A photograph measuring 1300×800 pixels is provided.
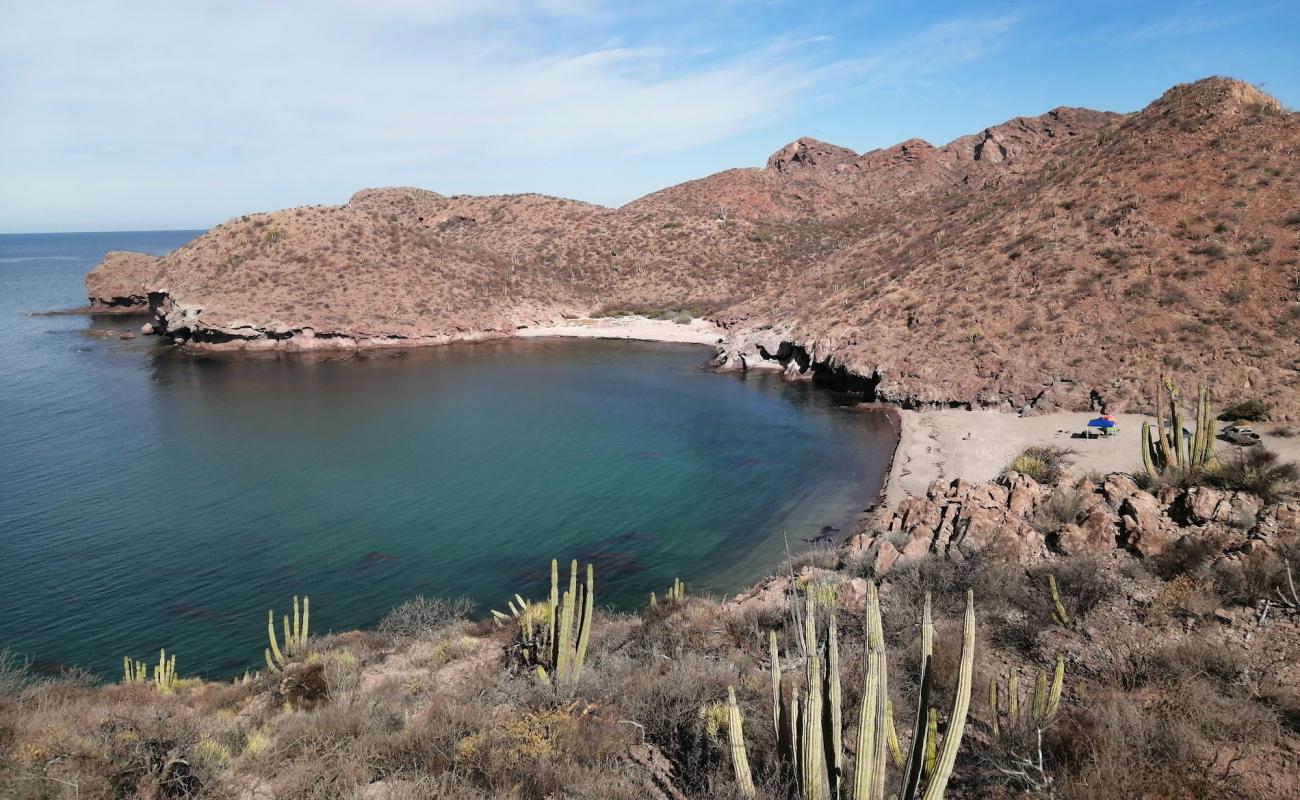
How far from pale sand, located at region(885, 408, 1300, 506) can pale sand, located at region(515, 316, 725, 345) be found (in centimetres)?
2896

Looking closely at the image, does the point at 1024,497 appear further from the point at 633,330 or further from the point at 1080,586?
the point at 633,330

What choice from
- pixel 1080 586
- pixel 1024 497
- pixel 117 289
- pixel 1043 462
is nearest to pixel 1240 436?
pixel 1043 462

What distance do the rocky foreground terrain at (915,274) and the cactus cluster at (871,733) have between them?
2611cm

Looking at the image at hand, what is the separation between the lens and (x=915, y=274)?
42.0 m

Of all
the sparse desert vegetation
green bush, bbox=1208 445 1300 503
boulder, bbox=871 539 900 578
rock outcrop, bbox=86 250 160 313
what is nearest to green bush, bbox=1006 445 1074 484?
green bush, bbox=1208 445 1300 503

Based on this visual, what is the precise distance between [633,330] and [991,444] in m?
39.1

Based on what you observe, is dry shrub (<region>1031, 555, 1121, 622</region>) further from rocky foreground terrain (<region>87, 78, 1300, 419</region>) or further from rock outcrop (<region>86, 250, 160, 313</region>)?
rock outcrop (<region>86, 250, 160, 313</region>)

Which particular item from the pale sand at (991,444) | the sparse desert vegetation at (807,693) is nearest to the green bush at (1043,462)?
the pale sand at (991,444)

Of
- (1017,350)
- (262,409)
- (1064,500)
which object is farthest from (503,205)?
(1064,500)

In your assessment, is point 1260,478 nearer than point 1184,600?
No

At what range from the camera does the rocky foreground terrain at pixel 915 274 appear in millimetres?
29031

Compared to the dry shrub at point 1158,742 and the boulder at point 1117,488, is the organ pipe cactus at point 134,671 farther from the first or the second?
the boulder at point 1117,488

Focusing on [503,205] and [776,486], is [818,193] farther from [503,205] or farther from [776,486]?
[776,486]

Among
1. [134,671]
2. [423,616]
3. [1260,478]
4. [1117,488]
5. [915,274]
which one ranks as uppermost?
[915,274]
